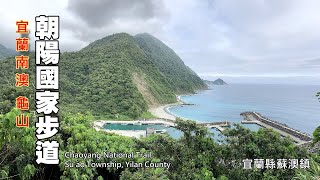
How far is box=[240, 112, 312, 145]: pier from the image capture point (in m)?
34.3

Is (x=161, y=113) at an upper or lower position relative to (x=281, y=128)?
upper

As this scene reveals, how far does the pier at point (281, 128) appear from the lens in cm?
Result: 3434

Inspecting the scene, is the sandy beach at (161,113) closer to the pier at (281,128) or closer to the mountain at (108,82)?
the mountain at (108,82)

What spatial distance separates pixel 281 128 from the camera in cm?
4044

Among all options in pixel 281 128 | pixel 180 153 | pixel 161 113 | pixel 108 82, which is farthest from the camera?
pixel 108 82

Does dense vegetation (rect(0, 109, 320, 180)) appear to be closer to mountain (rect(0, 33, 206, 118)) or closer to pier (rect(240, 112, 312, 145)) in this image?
pier (rect(240, 112, 312, 145))

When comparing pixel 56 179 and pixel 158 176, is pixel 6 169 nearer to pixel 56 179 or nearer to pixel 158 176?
pixel 56 179

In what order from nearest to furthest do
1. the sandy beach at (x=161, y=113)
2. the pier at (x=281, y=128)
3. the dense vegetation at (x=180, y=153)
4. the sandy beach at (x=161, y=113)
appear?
1. the dense vegetation at (x=180, y=153)
2. the pier at (x=281, y=128)
3. the sandy beach at (x=161, y=113)
4. the sandy beach at (x=161, y=113)

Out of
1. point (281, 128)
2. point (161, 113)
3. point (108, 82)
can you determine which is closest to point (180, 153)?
point (281, 128)

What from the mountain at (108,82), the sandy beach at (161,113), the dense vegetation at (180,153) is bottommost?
the sandy beach at (161,113)

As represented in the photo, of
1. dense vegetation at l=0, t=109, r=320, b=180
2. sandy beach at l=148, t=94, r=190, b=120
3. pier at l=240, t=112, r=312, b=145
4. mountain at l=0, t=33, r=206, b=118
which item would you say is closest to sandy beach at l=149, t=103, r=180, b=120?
sandy beach at l=148, t=94, r=190, b=120

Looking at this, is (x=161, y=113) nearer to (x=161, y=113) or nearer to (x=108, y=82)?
(x=161, y=113)

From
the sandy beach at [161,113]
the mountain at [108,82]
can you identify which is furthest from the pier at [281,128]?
the mountain at [108,82]

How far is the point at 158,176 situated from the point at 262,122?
131ft
